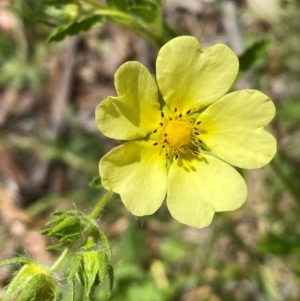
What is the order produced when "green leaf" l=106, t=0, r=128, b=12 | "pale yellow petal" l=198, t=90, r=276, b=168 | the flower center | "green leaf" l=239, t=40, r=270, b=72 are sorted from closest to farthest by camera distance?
1. "pale yellow petal" l=198, t=90, r=276, b=168
2. the flower center
3. "green leaf" l=106, t=0, r=128, b=12
4. "green leaf" l=239, t=40, r=270, b=72

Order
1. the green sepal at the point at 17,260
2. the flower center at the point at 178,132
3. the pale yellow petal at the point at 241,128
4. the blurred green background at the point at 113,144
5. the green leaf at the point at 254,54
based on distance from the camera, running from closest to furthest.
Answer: the green sepal at the point at 17,260 < the pale yellow petal at the point at 241,128 < the flower center at the point at 178,132 < the green leaf at the point at 254,54 < the blurred green background at the point at 113,144

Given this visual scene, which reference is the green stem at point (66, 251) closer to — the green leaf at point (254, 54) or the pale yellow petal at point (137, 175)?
the pale yellow petal at point (137, 175)

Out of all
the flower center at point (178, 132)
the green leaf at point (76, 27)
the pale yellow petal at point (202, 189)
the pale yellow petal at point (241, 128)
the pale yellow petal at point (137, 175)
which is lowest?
the pale yellow petal at point (202, 189)

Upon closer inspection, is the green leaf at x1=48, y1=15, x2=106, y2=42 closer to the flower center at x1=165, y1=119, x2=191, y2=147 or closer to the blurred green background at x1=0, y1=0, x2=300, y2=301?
the flower center at x1=165, y1=119, x2=191, y2=147

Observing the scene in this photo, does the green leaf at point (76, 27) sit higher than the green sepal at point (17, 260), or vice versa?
the green leaf at point (76, 27)

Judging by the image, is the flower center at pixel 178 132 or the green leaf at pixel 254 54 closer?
the flower center at pixel 178 132

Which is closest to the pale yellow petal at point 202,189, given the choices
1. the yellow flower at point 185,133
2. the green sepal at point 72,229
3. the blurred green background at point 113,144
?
the yellow flower at point 185,133

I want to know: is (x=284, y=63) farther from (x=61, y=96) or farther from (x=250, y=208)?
(x=61, y=96)

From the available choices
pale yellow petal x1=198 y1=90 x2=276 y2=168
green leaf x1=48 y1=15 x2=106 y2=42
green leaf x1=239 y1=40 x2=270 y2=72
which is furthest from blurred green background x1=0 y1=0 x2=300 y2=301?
green leaf x1=48 y1=15 x2=106 y2=42

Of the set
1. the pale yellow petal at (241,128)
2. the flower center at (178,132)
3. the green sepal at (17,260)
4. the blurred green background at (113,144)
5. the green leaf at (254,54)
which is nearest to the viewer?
the green sepal at (17,260)
